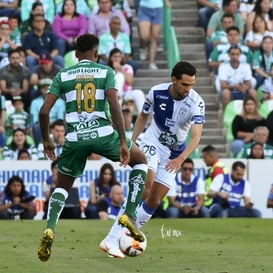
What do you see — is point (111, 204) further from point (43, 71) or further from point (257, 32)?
point (257, 32)

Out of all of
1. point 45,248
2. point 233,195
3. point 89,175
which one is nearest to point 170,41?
point 89,175

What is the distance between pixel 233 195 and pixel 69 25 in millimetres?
5905

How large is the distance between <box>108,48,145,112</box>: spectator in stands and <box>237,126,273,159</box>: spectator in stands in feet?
7.29

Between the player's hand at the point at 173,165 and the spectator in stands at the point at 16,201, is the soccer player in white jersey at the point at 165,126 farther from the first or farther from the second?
the spectator in stands at the point at 16,201

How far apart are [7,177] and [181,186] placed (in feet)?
10.2

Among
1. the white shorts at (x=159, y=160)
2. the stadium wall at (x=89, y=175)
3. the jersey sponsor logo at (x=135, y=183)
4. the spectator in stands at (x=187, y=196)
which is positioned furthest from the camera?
the stadium wall at (x=89, y=175)

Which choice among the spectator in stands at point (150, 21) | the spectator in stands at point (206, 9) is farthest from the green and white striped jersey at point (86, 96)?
the spectator in stands at point (206, 9)

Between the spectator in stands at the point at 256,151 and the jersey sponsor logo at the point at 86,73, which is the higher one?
the jersey sponsor logo at the point at 86,73

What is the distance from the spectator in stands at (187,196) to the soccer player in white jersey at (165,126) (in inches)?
234

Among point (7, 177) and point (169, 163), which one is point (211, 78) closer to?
point (7, 177)

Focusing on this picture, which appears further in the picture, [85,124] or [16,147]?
[16,147]

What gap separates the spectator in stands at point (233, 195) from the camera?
2145 centimetres

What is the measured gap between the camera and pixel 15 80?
23938mm

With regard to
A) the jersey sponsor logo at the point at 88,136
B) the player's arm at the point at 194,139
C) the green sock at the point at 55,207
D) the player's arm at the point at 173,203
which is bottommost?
the player's arm at the point at 173,203
